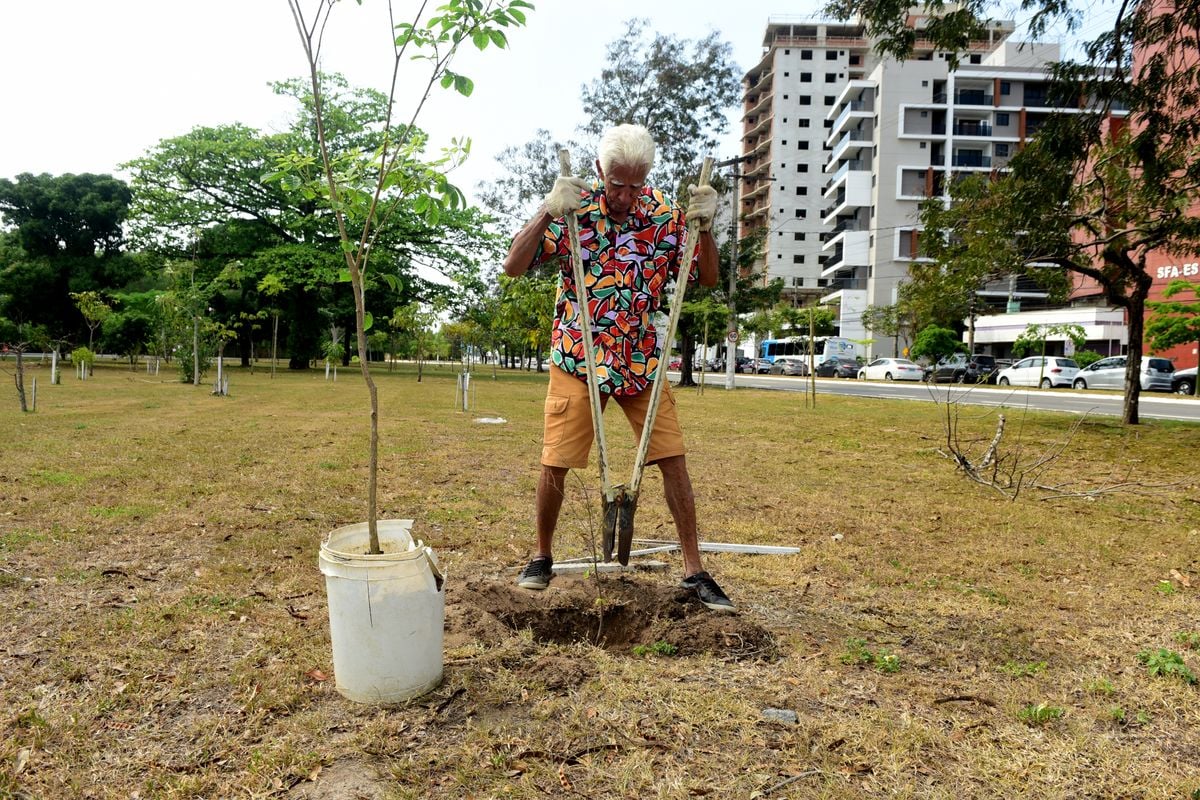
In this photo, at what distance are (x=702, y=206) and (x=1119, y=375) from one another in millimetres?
29905

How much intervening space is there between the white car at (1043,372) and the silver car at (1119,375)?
432 mm

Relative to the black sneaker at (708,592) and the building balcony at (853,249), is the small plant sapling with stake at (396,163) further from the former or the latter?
the building balcony at (853,249)

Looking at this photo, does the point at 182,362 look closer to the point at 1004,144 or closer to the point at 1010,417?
the point at 1010,417

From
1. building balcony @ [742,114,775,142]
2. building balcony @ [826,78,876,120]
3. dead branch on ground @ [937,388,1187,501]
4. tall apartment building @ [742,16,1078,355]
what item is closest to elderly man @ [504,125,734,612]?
dead branch on ground @ [937,388,1187,501]

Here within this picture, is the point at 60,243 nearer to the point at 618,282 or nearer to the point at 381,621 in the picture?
the point at 618,282

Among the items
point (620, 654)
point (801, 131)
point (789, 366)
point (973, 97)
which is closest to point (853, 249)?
point (973, 97)

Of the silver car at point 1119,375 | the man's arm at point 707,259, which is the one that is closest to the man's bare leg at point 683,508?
the man's arm at point 707,259

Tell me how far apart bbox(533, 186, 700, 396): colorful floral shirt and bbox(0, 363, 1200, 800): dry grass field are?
0.61 m

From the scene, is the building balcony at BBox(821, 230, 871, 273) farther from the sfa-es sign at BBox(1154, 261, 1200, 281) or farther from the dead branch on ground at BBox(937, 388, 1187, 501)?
the dead branch on ground at BBox(937, 388, 1187, 501)

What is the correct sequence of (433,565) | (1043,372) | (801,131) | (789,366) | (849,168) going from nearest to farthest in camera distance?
(433,565) < (1043,372) < (789,366) < (849,168) < (801,131)

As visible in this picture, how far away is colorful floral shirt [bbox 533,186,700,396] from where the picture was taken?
10.5ft

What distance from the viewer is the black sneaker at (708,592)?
3105mm

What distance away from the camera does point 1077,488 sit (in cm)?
673

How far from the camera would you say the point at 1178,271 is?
32.0m
